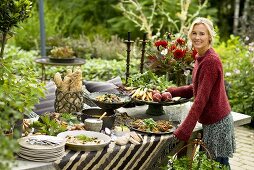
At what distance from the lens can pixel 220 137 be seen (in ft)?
Answer: 10.7

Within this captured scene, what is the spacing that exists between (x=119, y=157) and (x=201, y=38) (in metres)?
1.09

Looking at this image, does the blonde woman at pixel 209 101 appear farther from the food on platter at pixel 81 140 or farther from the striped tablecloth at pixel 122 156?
the food on platter at pixel 81 140

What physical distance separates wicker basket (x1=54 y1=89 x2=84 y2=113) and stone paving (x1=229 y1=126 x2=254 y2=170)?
7.90ft

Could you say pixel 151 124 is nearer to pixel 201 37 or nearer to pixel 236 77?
pixel 201 37

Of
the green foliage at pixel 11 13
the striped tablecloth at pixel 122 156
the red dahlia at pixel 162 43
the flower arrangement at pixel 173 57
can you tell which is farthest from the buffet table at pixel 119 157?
the green foliage at pixel 11 13

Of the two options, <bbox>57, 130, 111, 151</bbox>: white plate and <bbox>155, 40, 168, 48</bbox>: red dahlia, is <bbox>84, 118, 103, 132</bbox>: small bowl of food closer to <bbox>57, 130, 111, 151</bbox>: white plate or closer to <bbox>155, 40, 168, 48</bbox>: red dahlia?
<bbox>57, 130, 111, 151</bbox>: white plate

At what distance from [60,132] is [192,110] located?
98 cm

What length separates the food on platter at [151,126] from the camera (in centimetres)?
327

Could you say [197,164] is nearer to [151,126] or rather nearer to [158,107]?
[151,126]

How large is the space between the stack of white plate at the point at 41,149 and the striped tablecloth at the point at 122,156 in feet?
0.20

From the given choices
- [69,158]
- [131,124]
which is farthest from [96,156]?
[131,124]

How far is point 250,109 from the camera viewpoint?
680 cm

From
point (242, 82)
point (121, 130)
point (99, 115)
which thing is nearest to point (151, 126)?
point (121, 130)

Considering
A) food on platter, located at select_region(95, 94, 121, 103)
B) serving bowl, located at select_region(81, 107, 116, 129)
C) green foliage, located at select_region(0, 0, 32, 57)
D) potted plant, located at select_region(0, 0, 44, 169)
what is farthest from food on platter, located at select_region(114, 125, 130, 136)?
green foliage, located at select_region(0, 0, 32, 57)
